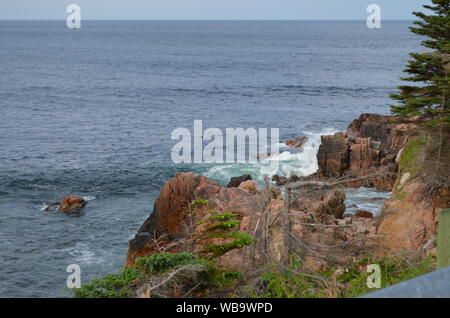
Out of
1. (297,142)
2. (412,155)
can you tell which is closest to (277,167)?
(297,142)

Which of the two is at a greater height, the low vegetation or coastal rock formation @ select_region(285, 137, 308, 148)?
the low vegetation

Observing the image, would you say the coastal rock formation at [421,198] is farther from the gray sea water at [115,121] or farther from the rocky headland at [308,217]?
the gray sea water at [115,121]

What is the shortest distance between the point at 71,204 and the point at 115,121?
24723 mm

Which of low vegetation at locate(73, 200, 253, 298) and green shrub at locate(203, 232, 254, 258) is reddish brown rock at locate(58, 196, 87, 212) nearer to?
low vegetation at locate(73, 200, 253, 298)

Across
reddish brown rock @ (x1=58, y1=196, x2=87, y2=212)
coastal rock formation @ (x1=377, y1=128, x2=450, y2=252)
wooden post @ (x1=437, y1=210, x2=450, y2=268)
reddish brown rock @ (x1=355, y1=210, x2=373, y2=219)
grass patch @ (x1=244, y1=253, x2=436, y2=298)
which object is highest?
wooden post @ (x1=437, y1=210, x2=450, y2=268)

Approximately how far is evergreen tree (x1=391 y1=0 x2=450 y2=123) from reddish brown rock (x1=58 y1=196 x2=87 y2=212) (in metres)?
17.9

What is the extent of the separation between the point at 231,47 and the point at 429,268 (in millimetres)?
143454

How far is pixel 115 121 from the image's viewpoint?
177 ft

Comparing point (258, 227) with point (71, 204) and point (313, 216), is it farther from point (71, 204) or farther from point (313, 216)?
point (71, 204)

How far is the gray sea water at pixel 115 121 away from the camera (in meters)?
25.9

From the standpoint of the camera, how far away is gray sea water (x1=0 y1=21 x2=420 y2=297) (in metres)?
25.9

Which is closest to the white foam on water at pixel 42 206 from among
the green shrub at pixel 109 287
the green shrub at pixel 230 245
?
the green shrub at pixel 230 245

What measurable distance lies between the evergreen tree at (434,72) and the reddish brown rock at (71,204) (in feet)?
58.8

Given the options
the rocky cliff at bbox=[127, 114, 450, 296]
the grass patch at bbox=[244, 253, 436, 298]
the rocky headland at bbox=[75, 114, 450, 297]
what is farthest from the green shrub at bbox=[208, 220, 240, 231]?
the grass patch at bbox=[244, 253, 436, 298]
